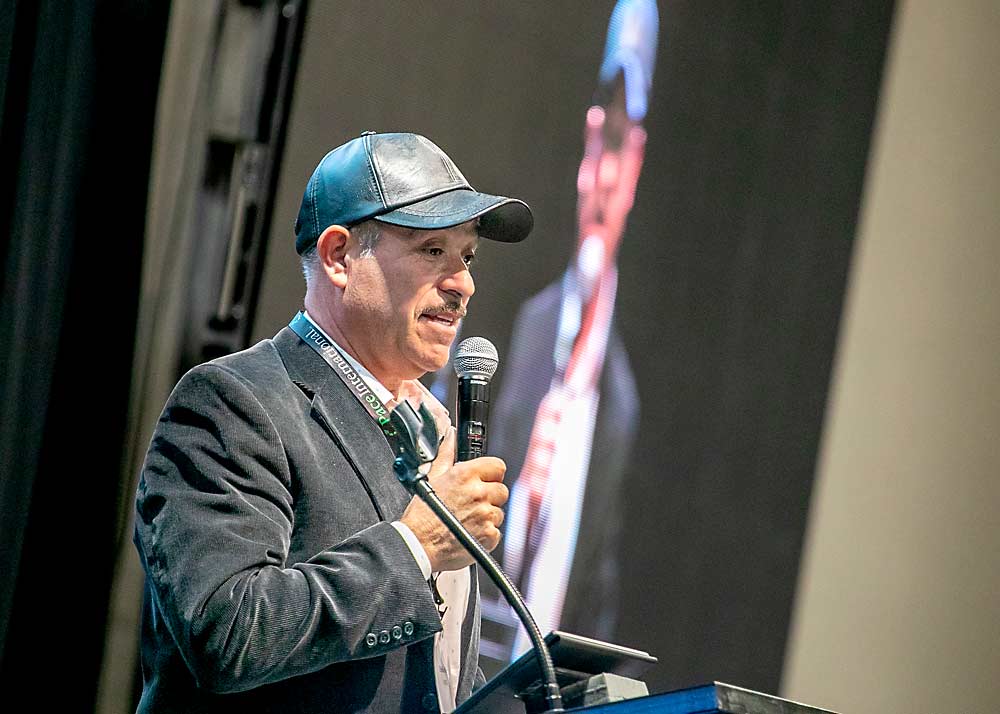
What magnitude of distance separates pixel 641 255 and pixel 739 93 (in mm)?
657

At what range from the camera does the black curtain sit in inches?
95.7

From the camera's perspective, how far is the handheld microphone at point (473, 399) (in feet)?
4.99

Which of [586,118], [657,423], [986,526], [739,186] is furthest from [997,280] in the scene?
[586,118]

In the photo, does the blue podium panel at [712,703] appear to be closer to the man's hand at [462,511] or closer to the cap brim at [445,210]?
the man's hand at [462,511]

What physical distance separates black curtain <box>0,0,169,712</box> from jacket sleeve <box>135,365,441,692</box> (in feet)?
3.47

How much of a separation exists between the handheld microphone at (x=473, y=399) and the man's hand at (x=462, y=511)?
5cm

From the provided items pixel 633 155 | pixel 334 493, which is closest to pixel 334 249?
pixel 334 493

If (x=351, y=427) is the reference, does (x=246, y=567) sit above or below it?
below

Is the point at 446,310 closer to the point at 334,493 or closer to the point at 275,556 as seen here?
the point at 334,493

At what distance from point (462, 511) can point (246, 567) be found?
0.81 ft

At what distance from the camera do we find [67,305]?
257 cm

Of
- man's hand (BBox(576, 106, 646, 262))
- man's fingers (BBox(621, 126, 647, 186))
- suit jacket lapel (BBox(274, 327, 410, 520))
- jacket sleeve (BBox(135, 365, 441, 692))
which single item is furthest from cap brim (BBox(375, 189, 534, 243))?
man's fingers (BBox(621, 126, 647, 186))

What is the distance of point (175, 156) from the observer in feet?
9.03

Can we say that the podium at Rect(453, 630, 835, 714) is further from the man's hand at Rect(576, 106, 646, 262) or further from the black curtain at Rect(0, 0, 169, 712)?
the man's hand at Rect(576, 106, 646, 262)
